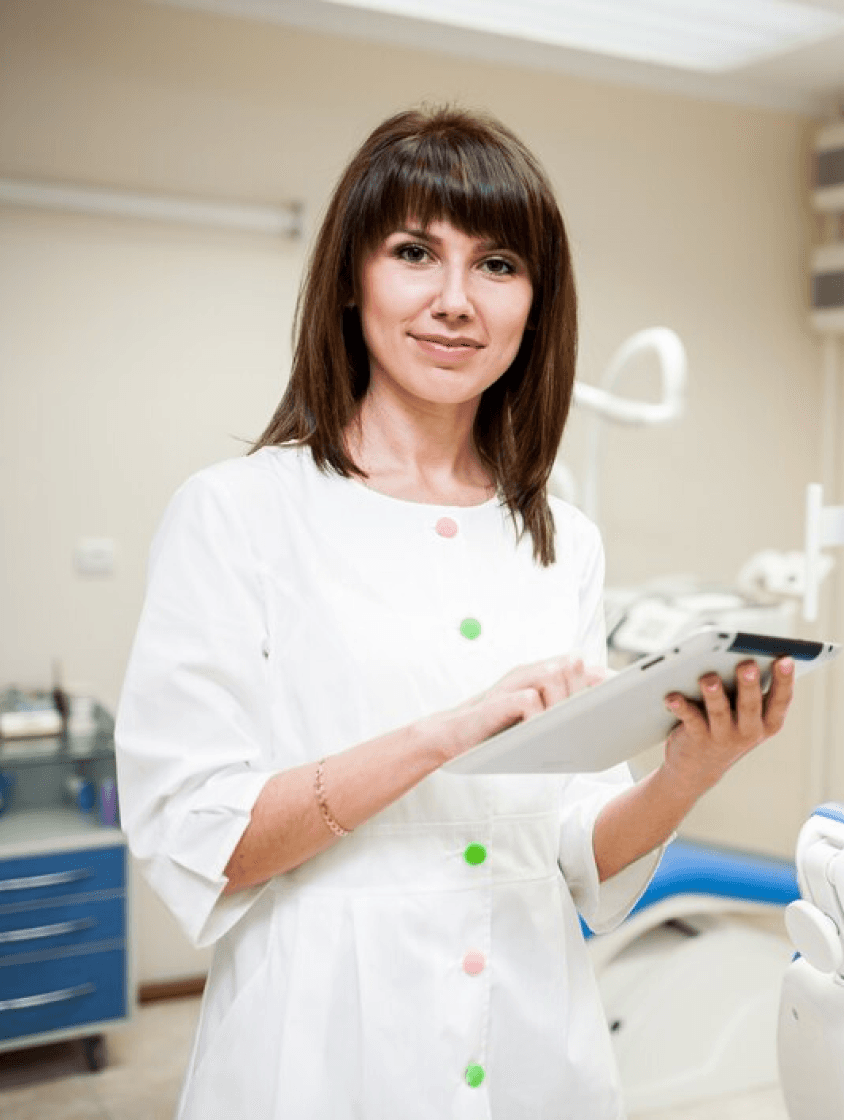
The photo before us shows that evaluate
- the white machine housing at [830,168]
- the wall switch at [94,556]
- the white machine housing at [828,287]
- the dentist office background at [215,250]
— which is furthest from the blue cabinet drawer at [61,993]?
the white machine housing at [830,168]

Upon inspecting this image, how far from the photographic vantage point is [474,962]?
1.20 meters

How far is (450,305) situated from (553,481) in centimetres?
242

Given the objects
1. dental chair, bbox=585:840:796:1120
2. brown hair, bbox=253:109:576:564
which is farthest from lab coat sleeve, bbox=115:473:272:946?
dental chair, bbox=585:840:796:1120

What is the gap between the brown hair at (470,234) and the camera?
120 centimetres

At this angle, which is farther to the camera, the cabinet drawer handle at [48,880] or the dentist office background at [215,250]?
the dentist office background at [215,250]

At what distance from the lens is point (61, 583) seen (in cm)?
345

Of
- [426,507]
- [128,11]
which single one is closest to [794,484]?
[128,11]

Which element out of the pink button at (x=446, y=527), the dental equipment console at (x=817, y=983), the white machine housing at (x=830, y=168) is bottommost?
the dental equipment console at (x=817, y=983)

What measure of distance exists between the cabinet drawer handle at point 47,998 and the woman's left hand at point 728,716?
2.30 m

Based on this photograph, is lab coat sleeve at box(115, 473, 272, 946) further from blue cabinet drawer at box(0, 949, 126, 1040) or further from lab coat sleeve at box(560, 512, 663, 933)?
blue cabinet drawer at box(0, 949, 126, 1040)

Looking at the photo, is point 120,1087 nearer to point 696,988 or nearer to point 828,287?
point 696,988

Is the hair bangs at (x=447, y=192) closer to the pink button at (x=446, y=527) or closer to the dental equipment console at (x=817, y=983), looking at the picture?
the pink button at (x=446, y=527)

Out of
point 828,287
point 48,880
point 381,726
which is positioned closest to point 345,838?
point 381,726

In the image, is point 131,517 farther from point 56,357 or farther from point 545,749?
point 545,749
